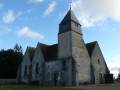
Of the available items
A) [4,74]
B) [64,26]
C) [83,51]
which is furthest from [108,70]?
[4,74]

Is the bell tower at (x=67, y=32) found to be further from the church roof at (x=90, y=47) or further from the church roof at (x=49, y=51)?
the church roof at (x=90, y=47)

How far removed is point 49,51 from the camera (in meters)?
33.3

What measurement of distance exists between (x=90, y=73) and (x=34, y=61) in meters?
12.4

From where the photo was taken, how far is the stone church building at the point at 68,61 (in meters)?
27.1

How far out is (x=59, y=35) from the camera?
101 feet

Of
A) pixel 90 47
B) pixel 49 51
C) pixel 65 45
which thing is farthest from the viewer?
pixel 90 47

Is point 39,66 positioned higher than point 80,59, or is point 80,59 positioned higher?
point 80,59

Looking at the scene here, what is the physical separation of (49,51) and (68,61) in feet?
24.9

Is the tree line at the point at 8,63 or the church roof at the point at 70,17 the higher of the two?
the church roof at the point at 70,17

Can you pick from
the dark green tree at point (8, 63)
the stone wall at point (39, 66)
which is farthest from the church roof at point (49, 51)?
the dark green tree at point (8, 63)

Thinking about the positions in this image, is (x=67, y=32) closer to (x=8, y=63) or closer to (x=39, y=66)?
(x=39, y=66)

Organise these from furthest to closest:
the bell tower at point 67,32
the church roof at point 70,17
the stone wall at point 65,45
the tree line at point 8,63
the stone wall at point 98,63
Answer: the tree line at point 8,63 < the stone wall at point 98,63 < the church roof at point 70,17 < the bell tower at point 67,32 < the stone wall at point 65,45

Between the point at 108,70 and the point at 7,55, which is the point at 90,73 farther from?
the point at 7,55

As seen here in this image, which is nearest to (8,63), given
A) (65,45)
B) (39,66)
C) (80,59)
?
(39,66)
